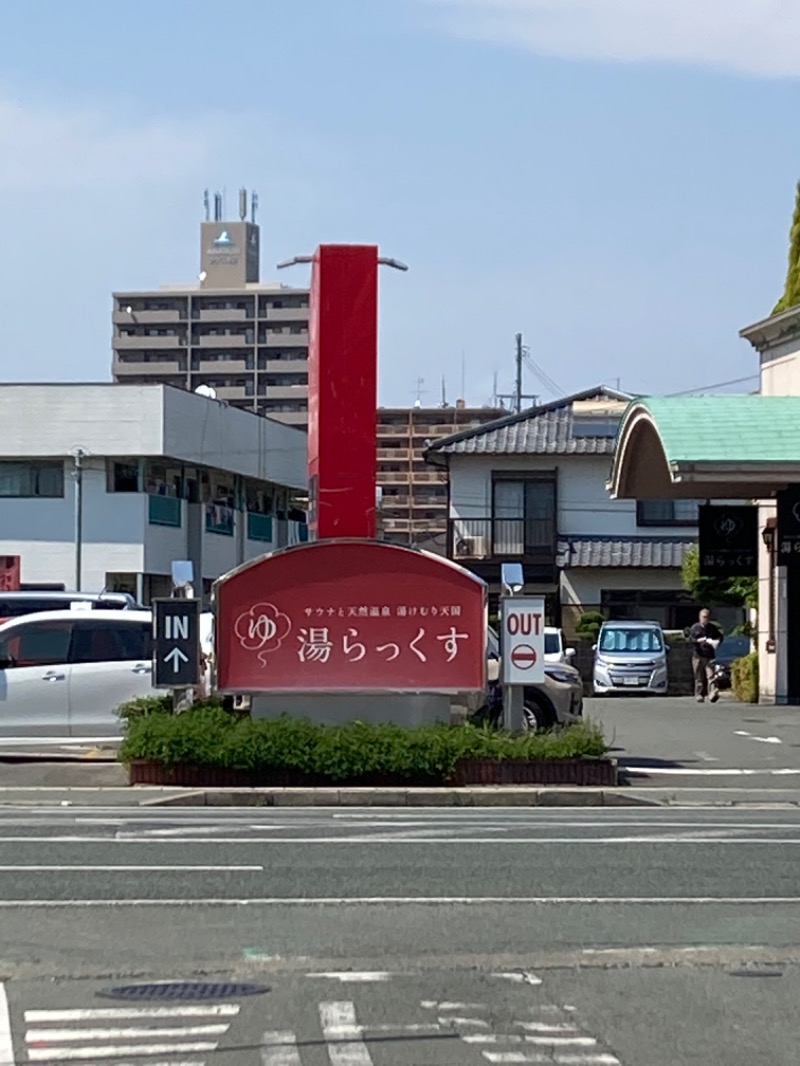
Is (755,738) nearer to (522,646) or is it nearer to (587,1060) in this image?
→ (522,646)

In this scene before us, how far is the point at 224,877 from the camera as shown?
442 inches

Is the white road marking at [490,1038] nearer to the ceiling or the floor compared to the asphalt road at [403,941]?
nearer to the floor

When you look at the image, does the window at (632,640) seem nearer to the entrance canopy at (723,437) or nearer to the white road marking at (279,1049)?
the entrance canopy at (723,437)

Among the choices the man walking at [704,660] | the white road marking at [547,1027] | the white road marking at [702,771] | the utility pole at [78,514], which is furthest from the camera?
the utility pole at [78,514]

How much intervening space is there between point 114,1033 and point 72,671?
13.6m

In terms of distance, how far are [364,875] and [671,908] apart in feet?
7.29

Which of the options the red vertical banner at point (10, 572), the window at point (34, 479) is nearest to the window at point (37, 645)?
the red vertical banner at point (10, 572)

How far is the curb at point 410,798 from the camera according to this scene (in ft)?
54.9

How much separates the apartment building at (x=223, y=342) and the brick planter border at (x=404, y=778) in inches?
3703

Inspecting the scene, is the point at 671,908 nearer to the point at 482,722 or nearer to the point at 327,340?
the point at 482,722

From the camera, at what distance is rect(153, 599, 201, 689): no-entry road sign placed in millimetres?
18453

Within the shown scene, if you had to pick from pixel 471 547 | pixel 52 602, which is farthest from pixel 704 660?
pixel 471 547

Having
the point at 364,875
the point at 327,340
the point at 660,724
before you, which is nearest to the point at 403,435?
the point at 660,724

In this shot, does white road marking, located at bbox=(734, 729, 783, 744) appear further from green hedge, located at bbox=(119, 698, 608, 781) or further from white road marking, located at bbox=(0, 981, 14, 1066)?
white road marking, located at bbox=(0, 981, 14, 1066)
